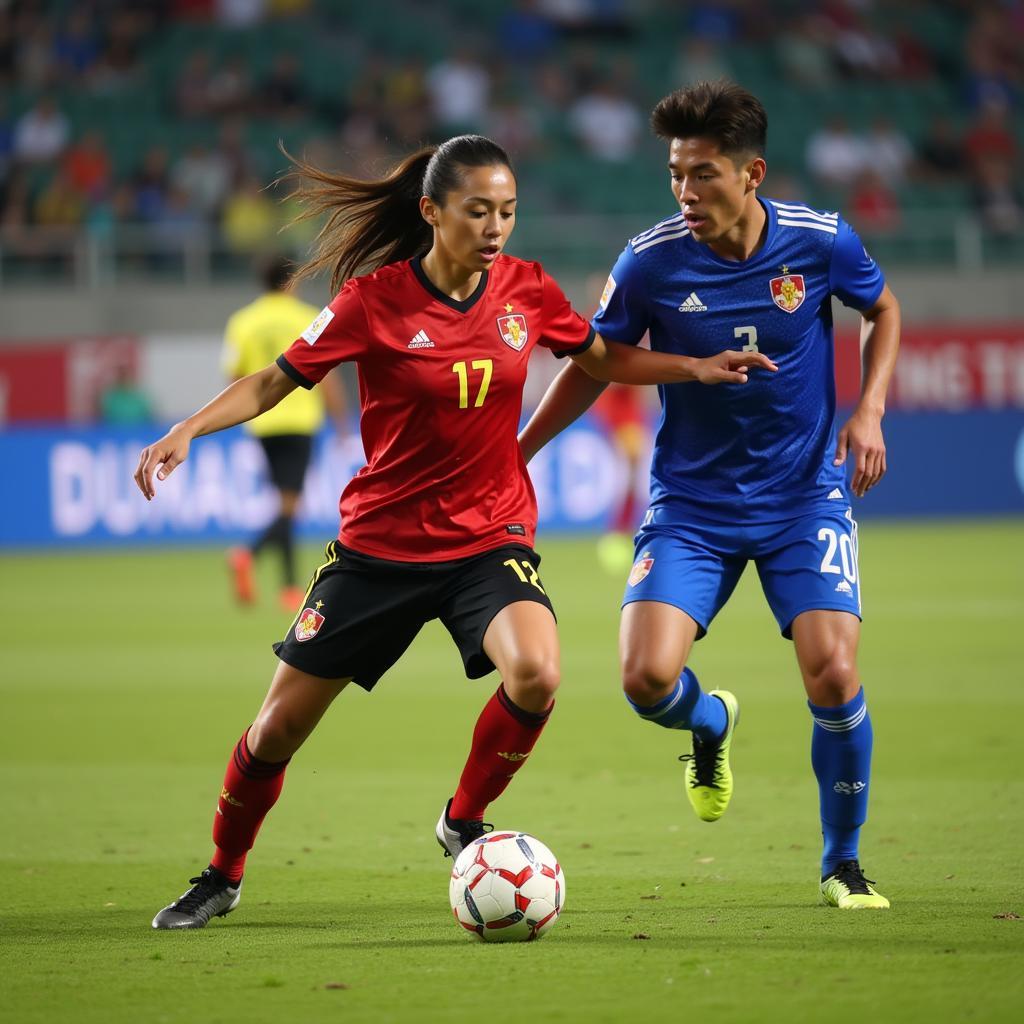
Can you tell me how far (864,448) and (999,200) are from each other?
1905 cm

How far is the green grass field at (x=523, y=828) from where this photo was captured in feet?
14.0

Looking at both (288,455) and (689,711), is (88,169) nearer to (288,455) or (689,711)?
(288,455)

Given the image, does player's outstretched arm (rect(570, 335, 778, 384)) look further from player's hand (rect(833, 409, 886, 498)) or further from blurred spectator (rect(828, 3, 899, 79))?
blurred spectator (rect(828, 3, 899, 79))

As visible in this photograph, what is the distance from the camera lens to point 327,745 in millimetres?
8789

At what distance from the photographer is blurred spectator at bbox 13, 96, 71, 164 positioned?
73.2 feet

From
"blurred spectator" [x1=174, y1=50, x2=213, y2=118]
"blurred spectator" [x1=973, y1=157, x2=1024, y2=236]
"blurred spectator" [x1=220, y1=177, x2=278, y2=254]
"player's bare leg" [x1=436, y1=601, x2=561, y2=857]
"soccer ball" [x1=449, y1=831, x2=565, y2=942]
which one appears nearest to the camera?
"soccer ball" [x1=449, y1=831, x2=565, y2=942]

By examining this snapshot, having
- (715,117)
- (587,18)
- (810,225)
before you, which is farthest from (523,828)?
(587,18)

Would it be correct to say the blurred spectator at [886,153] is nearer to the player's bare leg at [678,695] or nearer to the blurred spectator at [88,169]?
A: the blurred spectator at [88,169]

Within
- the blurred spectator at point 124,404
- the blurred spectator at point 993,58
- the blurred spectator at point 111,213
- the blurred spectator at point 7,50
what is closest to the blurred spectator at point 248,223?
the blurred spectator at point 111,213

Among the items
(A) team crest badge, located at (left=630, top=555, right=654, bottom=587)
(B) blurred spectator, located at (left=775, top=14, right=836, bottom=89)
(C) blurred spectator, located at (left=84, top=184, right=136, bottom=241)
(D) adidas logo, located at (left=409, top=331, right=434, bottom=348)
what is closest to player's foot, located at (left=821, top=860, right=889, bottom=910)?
(A) team crest badge, located at (left=630, top=555, right=654, bottom=587)

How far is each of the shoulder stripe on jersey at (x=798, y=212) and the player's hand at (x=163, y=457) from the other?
6.58ft

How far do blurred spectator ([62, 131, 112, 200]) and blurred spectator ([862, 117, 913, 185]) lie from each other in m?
9.85

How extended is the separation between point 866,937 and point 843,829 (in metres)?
0.66

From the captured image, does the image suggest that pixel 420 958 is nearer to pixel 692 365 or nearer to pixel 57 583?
pixel 692 365
